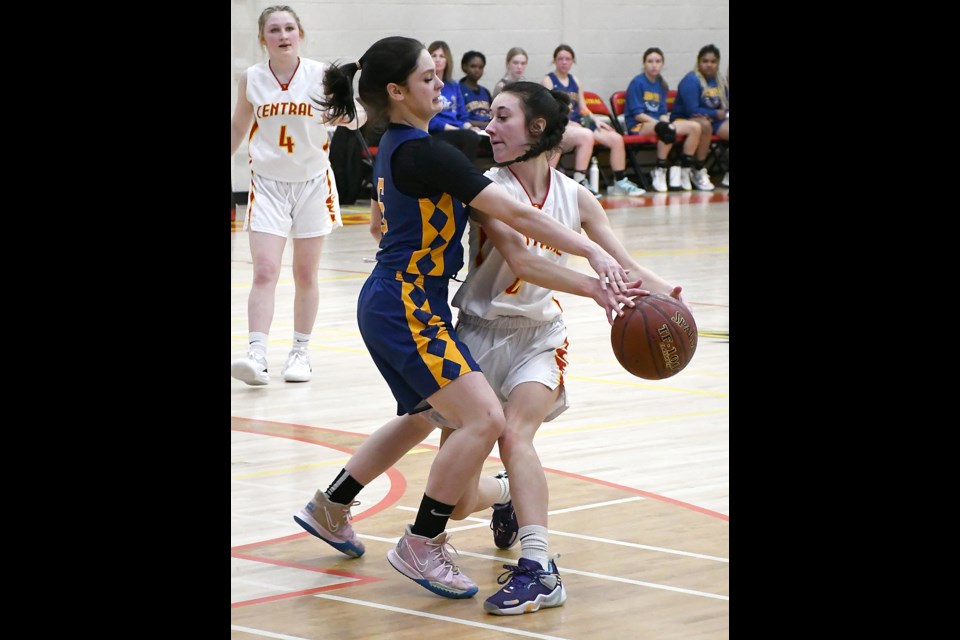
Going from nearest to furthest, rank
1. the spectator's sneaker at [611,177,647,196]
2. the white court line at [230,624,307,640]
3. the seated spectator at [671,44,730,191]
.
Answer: the white court line at [230,624,307,640] → the spectator's sneaker at [611,177,647,196] → the seated spectator at [671,44,730,191]

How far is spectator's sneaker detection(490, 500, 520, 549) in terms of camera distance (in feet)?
13.0

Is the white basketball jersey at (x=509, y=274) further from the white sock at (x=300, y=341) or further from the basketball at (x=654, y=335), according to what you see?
the white sock at (x=300, y=341)

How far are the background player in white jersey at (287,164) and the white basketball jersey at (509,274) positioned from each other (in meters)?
3.06

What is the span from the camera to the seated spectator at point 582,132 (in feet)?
52.3

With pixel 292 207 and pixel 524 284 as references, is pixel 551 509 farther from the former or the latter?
pixel 292 207

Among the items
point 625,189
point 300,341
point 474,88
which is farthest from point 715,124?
point 300,341

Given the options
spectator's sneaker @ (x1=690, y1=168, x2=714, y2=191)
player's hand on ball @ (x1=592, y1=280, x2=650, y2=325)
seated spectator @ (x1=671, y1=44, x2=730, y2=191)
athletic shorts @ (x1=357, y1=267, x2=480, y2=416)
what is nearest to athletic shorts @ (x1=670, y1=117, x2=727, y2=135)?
seated spectator @ (x1=671, y1=44, x2=730, y2=191)

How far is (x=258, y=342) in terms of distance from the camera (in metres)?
6.66

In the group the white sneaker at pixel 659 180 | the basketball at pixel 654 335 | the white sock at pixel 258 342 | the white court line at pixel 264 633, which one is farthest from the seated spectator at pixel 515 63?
the white court line at pixel 264 633

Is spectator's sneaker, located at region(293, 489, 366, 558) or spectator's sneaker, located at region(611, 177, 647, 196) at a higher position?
spectator's sneaker, located at region(611, 177, 647, 196)

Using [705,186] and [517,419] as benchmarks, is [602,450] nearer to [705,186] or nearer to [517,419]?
[517,419]

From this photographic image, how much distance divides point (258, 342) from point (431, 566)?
3.33m

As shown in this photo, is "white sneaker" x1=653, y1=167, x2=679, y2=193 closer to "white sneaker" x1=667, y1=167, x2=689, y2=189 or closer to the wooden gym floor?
"white sneaker" x1=667, y1=167, x2=689, y2=189

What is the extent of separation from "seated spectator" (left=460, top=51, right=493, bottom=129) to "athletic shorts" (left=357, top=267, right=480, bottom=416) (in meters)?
12.2
